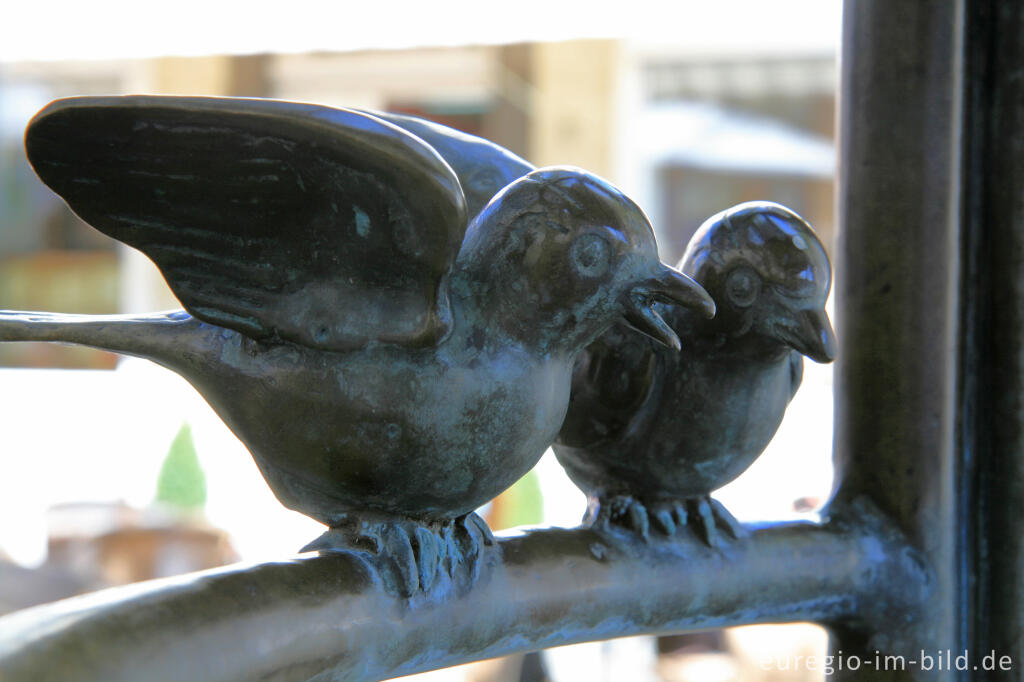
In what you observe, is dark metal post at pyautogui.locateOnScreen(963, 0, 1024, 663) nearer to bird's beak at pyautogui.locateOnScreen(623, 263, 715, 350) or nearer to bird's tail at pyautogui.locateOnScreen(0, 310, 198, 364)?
bird's beak at pyautogui.locateOnScreen(623, 263, 715, 350)

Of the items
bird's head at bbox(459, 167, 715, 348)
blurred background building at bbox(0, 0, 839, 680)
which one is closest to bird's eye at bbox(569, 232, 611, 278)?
bird's head at bbox(459, 167, 715, 348)

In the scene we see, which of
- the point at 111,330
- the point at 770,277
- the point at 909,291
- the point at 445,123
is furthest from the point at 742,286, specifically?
the point at 445,123

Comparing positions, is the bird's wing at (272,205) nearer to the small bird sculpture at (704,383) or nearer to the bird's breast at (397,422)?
the bird's breast at (397,422)

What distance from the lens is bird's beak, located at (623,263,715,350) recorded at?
384 mm

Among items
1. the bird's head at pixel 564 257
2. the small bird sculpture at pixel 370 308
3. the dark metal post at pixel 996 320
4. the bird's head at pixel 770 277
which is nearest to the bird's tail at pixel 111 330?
the small bird sculpture at pixel 370 308

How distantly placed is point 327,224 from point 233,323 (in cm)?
→ 5

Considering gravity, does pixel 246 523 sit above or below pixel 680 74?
below

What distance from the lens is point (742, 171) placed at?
4211 millimetres

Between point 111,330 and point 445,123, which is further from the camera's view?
point 445,123

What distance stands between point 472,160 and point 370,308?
112 mm

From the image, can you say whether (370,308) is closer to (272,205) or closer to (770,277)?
(272,205)

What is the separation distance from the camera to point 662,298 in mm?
387

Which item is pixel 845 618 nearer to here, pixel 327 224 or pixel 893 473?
pixel 893 473

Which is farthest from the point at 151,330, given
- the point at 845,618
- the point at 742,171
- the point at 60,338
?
the point at 742,171
